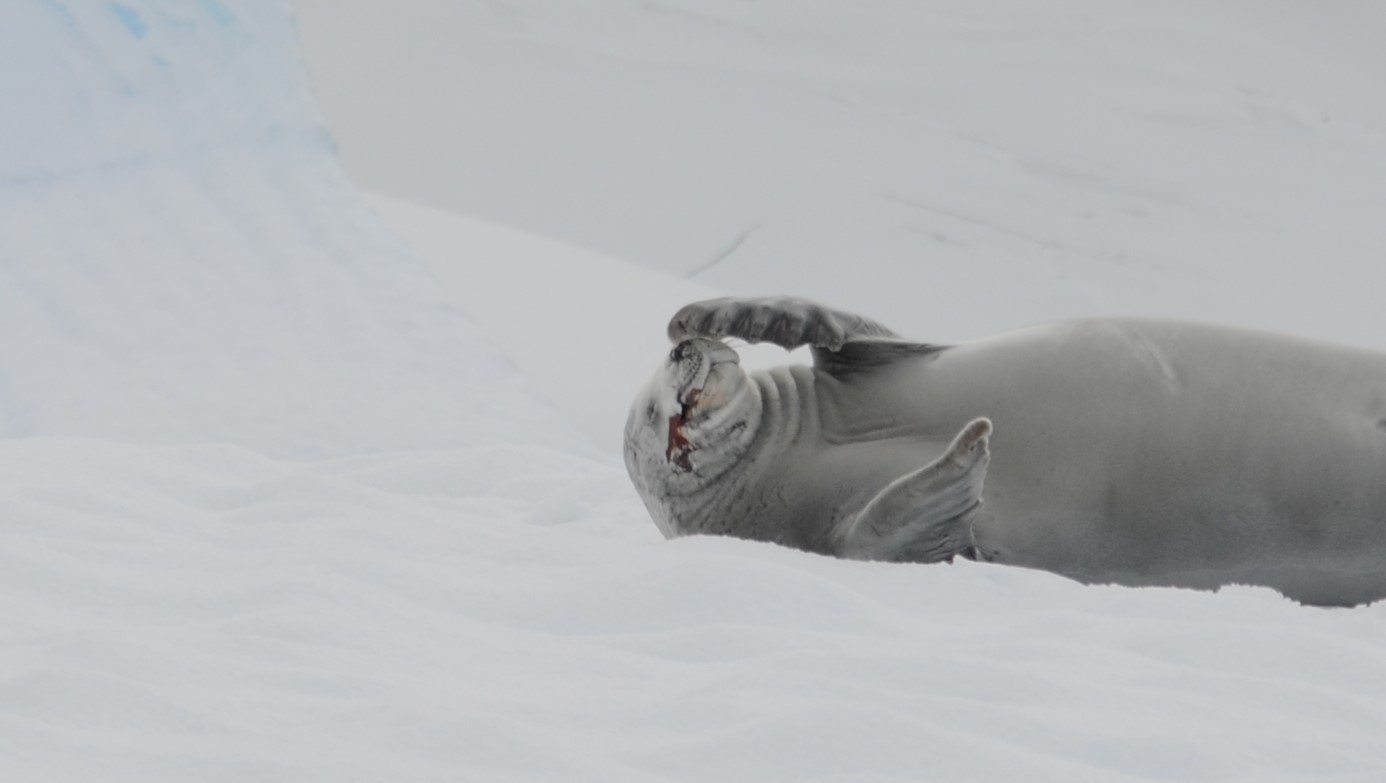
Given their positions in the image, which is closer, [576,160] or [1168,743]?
[1168,743]

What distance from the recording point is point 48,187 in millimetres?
4707

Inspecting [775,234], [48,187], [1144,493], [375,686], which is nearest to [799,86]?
[775,234]

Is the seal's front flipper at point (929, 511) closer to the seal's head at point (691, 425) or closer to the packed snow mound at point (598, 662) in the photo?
the packed snow mound at point (598, 662)

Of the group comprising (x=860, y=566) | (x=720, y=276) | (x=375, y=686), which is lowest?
(x=720, y=276)

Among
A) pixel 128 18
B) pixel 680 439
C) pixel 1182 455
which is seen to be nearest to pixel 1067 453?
pixel 1182 455

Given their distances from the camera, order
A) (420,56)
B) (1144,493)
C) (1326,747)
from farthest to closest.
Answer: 1. (420,56)
2. (1144,493)
3. (1326,747)

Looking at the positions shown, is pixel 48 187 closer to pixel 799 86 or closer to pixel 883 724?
pixel 799 86

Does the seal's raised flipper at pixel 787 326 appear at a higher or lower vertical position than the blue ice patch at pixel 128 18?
higher

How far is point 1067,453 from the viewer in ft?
6.03

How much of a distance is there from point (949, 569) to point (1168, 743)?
2.15 feet

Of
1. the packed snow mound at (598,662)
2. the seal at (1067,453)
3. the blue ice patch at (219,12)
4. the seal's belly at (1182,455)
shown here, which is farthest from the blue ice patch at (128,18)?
the seal's belly at (1182,455)

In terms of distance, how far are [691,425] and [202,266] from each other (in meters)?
3.00

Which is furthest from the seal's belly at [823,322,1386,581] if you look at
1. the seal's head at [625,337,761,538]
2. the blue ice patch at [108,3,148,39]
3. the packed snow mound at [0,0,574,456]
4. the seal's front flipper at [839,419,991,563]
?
the blue ice patch at [108,3,148,39]

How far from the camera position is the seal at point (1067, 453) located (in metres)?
1.80
